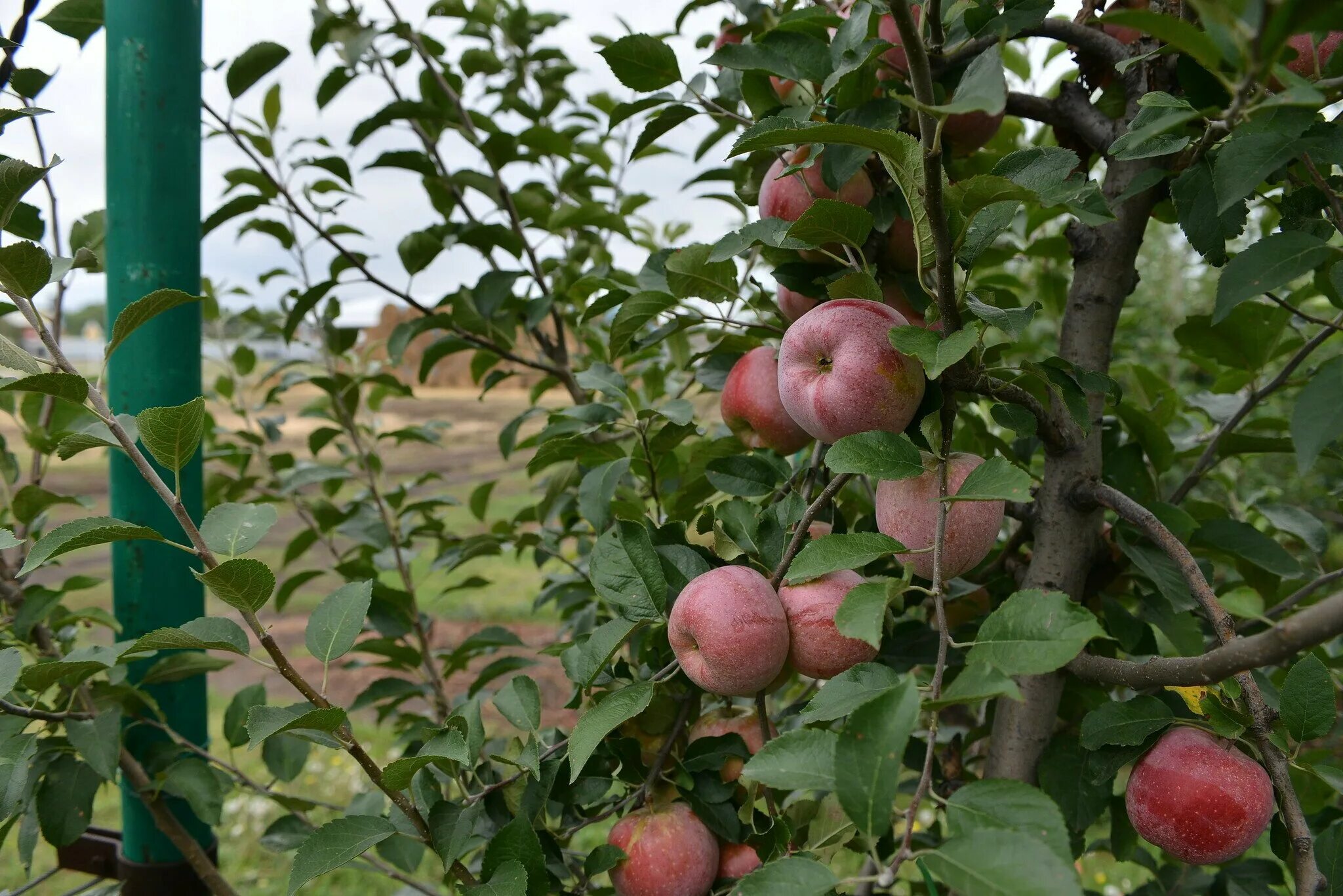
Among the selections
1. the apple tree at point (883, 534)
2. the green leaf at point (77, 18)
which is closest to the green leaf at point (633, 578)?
the apple tree at point (883, 534)

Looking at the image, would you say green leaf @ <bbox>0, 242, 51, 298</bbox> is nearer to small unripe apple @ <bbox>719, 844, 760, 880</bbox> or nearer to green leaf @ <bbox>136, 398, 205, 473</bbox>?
green leaf @ <bbox>136, 398, 205, 473</bbox>

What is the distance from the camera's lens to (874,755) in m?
0.42

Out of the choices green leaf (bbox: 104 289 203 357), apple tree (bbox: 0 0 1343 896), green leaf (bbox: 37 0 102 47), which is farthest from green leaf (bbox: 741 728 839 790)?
green leaf (bbox: 37 0 102 47)

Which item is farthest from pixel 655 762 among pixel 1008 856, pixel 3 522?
pixel 3 522

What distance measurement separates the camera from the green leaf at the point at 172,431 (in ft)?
1.97

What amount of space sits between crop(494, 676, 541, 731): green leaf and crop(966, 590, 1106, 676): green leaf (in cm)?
38

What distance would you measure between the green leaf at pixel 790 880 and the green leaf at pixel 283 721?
11.5 inches

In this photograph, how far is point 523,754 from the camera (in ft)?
2.21

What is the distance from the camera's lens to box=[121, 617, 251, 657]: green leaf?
1.86ft

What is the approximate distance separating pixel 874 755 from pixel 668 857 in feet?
1.07

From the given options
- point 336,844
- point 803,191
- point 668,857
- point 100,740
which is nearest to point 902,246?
point 803,191

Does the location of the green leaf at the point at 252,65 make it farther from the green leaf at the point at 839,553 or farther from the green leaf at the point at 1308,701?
the green leaf at the point at 1308,701

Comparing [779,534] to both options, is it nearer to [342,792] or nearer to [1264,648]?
[1264,648]

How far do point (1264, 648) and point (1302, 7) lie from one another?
0.92ft
